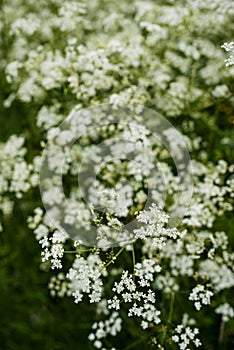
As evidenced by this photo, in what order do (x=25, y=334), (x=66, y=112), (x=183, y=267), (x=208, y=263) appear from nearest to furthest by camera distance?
(x=183, y=267) → (x=208, y=263) → (x=66, y=112) → (x=25, y=334)

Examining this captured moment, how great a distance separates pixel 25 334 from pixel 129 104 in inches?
94.2

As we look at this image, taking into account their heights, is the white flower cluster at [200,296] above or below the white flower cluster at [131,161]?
below

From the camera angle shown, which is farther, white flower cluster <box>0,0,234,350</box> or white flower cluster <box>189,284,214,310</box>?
white flower cluster <box>0,0,234,350</box>

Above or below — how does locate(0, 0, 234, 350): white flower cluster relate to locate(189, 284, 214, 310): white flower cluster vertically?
above

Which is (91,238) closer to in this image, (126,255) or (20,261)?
(126,255)

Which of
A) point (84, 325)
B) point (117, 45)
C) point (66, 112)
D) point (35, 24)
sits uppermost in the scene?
point (35, 24)

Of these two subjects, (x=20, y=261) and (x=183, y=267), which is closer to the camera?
(x=183, y=267)

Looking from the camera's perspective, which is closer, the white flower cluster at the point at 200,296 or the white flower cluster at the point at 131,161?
the white flower cluster at the point at 200,296

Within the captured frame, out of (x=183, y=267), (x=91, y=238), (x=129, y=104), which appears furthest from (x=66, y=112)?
(x=183, y=267)

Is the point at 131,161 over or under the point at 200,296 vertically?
over

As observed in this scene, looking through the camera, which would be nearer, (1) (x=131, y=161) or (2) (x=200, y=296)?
(2) (x=200, y=296)

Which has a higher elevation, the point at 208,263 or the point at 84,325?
the point at 208,263

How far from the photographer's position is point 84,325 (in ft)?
11.7

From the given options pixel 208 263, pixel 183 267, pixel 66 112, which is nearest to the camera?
pixel 183 267
